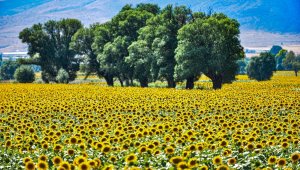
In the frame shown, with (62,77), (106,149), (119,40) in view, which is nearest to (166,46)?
(119,40)

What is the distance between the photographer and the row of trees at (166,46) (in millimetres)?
47188

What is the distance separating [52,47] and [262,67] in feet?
140

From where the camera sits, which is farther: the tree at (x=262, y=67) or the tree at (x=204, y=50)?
the tree at (x=262, y=67)

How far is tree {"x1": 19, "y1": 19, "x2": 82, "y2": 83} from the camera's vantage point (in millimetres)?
84375

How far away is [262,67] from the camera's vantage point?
100 metres

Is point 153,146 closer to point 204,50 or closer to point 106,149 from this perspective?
point 106,149

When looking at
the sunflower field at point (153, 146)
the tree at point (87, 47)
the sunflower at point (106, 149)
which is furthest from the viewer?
the tree at point (87, 47)

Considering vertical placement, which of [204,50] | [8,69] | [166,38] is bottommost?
[204,50]

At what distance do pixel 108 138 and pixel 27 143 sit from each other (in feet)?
7.26

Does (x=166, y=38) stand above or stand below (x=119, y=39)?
below

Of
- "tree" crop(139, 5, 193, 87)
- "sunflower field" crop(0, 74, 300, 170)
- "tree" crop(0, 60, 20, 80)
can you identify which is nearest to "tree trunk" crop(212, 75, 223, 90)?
"tree" crop(139, 5, 193, 87)

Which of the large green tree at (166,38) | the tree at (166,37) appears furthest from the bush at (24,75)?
the large green tree at (166,38)

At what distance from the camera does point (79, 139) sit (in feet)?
41.1

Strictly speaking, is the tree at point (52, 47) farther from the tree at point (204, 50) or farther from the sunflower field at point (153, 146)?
the sunflower field at point (153, 146)
